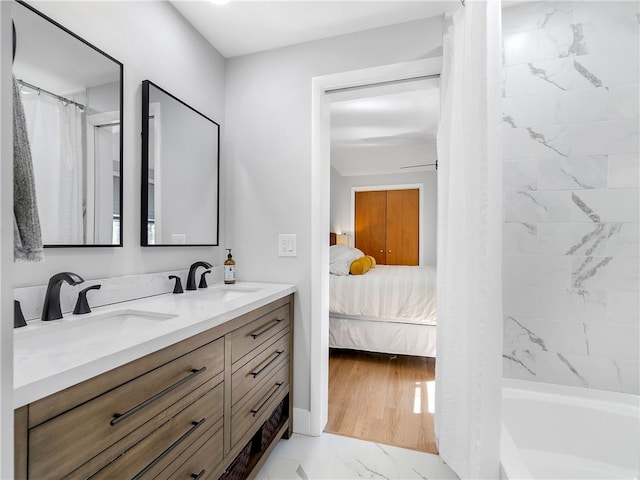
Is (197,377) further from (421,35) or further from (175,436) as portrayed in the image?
(421,35)

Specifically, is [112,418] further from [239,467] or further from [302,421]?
[302,421]

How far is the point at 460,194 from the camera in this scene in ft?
4.45

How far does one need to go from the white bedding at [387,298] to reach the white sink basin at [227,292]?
4.50 ft

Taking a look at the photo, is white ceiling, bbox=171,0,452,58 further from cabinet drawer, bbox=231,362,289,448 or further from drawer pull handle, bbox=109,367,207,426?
cabinet drawer, bbox=231,362,289,448

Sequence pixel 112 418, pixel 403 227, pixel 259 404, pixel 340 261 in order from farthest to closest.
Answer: pixel 403 227
pixel 340 261
pixel 259 404
pixel 112 418

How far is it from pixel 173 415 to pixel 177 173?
1.17 meters

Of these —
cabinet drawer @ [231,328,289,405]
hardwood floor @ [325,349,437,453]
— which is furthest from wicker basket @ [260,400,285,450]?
hardwood floor @ [325,349,437,453]

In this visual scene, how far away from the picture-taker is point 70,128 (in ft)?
3.74

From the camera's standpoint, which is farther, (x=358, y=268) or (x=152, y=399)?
(x=358, y=268)

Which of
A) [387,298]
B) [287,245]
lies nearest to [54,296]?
[287,245]

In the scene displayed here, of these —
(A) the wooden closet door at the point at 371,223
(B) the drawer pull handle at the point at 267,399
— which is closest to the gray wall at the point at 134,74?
(B) the drawer pull handle at the point at 267,399

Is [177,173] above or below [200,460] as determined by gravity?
above

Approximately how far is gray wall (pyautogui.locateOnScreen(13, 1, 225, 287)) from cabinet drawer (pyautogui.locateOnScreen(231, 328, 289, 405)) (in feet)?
2.16

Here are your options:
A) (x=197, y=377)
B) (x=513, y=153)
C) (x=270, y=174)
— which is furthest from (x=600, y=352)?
(x=270, y=174)
